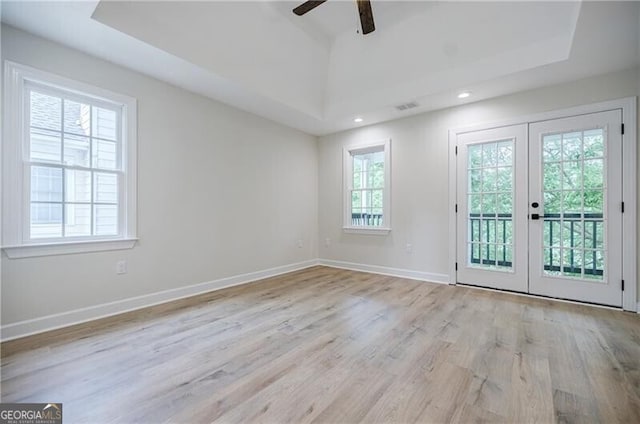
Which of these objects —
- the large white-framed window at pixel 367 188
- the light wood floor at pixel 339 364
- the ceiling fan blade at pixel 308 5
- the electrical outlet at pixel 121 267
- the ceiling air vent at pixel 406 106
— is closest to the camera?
the light wood floor at pixel 339 364

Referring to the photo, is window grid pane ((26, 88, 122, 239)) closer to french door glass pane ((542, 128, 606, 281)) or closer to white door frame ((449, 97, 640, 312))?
french door glass pane ((542, 128, 606, 281))

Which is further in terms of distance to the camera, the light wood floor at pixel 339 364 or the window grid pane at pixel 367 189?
the window grid pane at pixel 367 189

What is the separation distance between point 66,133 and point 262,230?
2.54 meters

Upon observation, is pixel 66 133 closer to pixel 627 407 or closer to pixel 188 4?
pixel 188 4

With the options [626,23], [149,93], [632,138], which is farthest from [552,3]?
[149,93]

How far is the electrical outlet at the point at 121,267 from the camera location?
9.49 feet

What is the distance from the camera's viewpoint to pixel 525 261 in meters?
3.49

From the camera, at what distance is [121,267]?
292cm

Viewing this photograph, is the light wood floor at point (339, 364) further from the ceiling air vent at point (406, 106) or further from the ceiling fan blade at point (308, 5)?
the ceiling fan blade at point (308, 5)

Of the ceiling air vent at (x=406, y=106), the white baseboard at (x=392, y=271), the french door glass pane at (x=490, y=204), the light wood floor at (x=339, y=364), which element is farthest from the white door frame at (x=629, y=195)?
the ceiling air vent at (x=406, y=106)

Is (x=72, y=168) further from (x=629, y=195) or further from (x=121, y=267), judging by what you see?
(x=629, y=195)

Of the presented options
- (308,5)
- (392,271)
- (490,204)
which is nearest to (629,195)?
(490,204)

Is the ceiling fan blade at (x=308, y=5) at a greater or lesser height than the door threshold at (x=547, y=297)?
greater

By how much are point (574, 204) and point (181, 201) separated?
457cm
